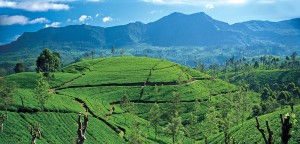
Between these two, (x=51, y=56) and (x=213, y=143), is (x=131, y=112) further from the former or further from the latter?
(x=51, y=56)

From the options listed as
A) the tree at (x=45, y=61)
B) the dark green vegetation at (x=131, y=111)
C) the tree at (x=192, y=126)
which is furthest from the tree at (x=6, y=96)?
the tree at (x=45, y=61)

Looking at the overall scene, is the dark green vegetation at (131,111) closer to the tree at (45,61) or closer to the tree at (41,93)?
the tree at (41,93)

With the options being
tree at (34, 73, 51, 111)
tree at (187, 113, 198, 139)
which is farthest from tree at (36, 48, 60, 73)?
tree at (187, 113, 198, 139)

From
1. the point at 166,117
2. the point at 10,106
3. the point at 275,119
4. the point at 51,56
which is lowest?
the point at 166,117

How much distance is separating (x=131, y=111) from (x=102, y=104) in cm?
1758

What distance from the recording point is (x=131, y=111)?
431 ft

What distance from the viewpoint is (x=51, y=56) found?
168m

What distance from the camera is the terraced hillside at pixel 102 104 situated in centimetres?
8750

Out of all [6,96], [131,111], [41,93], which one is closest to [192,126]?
[131,111]

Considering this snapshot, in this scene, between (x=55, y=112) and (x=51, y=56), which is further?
(x=51, y=56)

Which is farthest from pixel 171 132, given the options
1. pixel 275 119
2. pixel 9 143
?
pixel 9 143

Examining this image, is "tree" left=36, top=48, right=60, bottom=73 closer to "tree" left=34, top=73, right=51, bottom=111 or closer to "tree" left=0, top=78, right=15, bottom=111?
"tree" left=34, top=73, right=51, bottom=111

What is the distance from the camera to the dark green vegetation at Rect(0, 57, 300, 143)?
87.4 metres

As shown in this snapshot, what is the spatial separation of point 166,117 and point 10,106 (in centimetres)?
7594
